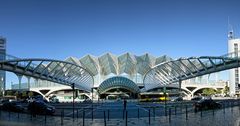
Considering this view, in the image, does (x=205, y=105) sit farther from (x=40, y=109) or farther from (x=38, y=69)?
(x=38, y=69)

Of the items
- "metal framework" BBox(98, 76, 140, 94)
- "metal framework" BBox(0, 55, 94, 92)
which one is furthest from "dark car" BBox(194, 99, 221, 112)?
"metal framework" BBox(98, 76, 140, 94)

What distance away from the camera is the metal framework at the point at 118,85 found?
160875 millimetres

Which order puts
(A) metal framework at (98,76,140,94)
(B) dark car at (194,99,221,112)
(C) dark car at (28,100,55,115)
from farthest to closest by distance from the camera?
(A) metal framework at (98,76,140,94), (B) dark car at (194,99,221,112), (C) dark car at (28,100,55,115)

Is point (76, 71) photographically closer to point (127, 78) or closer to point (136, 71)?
point (127, 78)

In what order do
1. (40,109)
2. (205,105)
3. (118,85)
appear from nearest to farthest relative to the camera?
1. (40,109)
2. (205,105)
3. (118,85)

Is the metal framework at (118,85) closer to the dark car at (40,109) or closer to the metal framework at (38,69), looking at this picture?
the metal framework at (38,69)

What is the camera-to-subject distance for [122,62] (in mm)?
176625

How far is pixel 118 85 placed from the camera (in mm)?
160625

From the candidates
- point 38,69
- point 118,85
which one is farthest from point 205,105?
point 118,85

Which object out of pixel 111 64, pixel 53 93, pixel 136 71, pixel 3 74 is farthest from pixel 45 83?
pixel 136 71

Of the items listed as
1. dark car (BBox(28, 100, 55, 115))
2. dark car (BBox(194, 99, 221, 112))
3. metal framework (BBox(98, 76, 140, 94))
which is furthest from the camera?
metal framework (BBox(98, 76, 140, 94))

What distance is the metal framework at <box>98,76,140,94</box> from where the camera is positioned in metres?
161

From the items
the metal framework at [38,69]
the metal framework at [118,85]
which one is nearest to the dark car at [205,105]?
the metal framework at [38,69]

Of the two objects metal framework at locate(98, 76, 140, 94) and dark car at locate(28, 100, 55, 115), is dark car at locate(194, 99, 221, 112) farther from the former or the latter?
metal framework at locate(98, 76, 140, 94)
